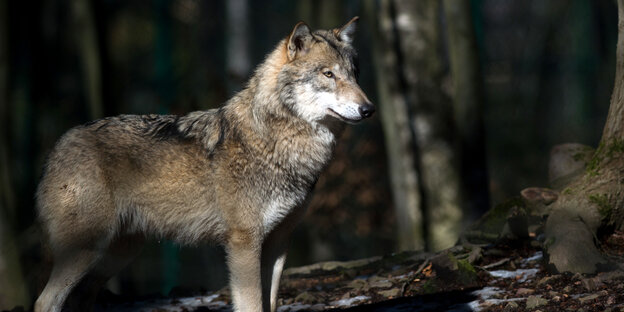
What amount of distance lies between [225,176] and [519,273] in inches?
98.1

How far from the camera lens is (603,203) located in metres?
5.22

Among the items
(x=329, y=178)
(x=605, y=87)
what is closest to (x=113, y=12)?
(x=329, y=178)

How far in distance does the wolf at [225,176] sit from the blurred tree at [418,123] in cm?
356

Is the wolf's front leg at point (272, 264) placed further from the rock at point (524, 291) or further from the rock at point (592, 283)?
the rock at point (592, 283)

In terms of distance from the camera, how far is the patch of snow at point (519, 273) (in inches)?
195

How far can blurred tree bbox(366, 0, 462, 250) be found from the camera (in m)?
7.90

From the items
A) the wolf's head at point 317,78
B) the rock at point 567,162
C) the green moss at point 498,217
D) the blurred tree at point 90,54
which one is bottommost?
the green moss at point 498,217

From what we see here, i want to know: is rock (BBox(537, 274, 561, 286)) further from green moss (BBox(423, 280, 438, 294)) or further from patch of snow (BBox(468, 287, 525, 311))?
green moss (BBox(423, 280, 438, 294))

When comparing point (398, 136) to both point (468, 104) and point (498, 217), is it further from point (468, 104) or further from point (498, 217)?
point (498, 217)

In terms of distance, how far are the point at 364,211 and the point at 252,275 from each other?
867 centimetres

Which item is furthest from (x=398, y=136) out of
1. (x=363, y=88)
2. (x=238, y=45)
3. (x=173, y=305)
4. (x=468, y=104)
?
(x=363, y=88)

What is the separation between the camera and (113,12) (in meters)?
13.0

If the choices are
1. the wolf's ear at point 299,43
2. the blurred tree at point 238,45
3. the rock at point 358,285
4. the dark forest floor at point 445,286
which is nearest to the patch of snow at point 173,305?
the dark forest floor at point 445,286

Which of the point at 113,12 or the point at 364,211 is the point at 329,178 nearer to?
the point at 364,211
